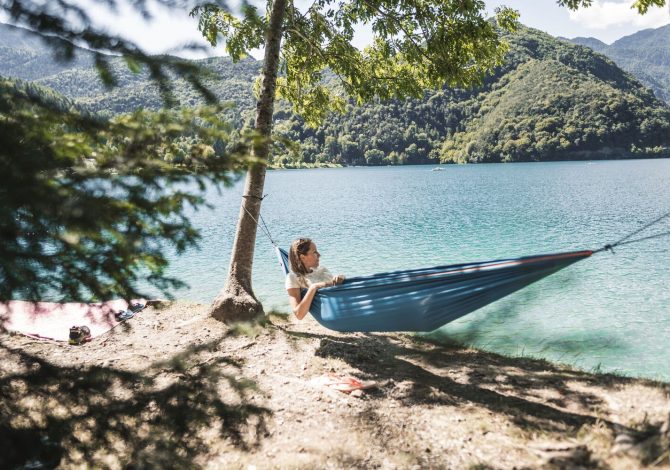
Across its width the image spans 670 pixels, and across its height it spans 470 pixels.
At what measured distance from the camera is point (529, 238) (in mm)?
13641

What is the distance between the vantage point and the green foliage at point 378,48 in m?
5.15

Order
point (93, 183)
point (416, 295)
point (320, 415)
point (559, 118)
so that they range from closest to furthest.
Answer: point (93, 183) → point (320, 415) → point (416, 295) → point (559, 118)

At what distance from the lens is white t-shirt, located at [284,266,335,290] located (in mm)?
3814

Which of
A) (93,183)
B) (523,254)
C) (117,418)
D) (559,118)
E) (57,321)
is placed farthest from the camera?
(559,118)

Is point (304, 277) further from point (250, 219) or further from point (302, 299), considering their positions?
point (250, 219)

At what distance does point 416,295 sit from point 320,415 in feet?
4.27

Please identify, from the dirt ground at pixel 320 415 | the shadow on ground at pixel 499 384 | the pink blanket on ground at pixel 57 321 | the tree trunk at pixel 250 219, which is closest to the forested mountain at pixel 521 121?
the pink blanket on ground at pixel 57 321

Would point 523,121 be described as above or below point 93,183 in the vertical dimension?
above

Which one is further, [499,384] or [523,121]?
[523,121]

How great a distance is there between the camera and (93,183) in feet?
5.29

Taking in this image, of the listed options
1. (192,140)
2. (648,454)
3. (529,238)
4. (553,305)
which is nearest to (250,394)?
(192,140)

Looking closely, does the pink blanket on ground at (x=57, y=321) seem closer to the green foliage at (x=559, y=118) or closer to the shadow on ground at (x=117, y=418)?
the shadow on ground at (x=117, y=418)

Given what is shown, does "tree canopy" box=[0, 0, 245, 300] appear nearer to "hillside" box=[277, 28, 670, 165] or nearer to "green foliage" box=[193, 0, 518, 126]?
"green foliage" box=[193, 0, 518, 126]

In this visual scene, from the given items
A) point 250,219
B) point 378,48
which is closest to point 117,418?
point 250,219
